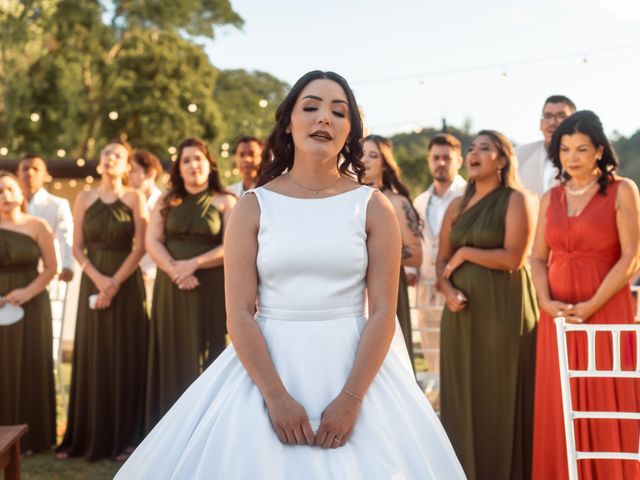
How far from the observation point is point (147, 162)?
803cm

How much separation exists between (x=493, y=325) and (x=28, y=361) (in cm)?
348

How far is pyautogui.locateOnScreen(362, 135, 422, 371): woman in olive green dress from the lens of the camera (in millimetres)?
5258

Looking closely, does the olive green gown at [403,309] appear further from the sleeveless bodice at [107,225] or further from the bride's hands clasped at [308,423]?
the bride's hands clasped at [308,423]

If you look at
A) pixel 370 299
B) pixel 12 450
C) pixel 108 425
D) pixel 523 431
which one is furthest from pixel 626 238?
pixel 108 425

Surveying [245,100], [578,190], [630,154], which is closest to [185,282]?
[578,190]

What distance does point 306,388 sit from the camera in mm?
2475

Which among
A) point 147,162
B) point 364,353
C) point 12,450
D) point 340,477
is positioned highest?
point 147,162

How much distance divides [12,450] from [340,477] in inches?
79.7

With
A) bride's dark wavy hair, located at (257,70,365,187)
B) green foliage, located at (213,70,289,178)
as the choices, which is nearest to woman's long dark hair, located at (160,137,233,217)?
bride's dark wavy hair, located at (257,70,365,187)

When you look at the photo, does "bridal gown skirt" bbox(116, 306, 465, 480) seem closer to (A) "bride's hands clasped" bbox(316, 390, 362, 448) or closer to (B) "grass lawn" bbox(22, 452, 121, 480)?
(A) "bride's hands clasped" bbox(316, 390, 362, 448)

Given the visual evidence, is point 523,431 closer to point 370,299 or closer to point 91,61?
point 370,299

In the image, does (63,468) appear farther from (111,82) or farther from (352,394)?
(111,82)

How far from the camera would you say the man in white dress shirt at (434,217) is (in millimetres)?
6859

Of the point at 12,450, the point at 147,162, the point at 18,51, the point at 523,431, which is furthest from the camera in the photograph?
the point at 18,51
